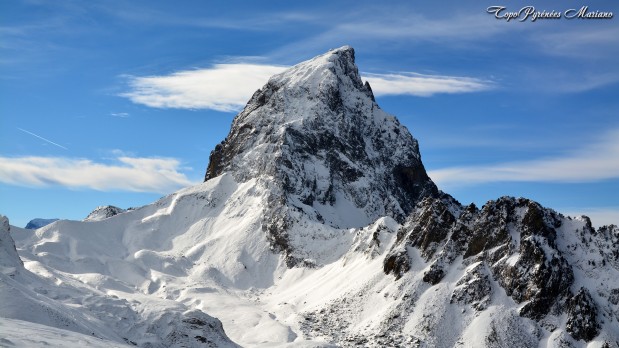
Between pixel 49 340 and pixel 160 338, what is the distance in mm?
41406

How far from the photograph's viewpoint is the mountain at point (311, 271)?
320ft

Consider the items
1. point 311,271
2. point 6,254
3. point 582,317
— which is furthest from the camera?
point 311,271

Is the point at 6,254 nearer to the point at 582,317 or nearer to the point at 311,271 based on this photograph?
the point at 311,271

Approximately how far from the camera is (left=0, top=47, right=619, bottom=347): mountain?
9769 centimetres

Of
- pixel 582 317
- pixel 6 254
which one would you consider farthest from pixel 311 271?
pixel 6 254

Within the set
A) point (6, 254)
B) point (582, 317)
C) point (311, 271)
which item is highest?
point (6, 254)

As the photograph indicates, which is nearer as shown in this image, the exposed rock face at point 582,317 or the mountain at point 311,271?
the exposed rock face at point 582,317

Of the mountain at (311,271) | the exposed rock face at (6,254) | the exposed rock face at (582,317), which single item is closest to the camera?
the exposed rock face at (6,254)

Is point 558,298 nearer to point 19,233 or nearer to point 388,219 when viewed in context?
point 388,219

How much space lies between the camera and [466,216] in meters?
119

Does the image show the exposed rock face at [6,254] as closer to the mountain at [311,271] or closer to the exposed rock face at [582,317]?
the mountain at [311,271]

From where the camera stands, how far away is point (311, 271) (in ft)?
496

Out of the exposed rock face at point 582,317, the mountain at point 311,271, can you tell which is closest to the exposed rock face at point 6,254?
the mountain at point 311,271

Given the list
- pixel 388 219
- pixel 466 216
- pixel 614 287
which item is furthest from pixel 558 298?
pixel 388 219
